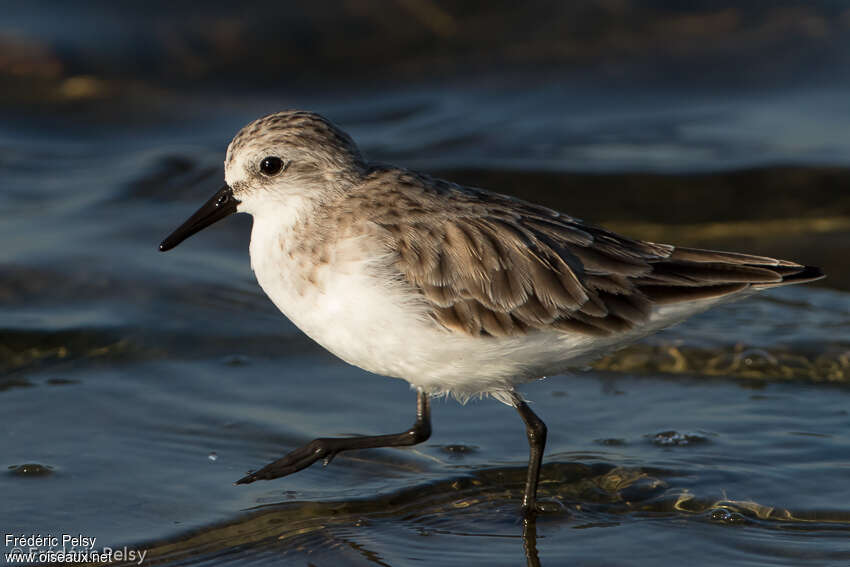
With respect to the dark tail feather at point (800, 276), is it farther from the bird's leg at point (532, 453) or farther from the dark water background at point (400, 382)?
the bird's leg at point (532, 453)

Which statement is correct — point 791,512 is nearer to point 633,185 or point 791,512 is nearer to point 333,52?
point 633,185

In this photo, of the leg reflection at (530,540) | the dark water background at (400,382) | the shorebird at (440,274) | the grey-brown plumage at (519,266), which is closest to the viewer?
the leg reflection at (530,540)

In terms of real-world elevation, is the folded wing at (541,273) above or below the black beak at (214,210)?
below

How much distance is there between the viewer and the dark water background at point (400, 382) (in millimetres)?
5715

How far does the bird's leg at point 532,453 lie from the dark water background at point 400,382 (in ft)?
0.34

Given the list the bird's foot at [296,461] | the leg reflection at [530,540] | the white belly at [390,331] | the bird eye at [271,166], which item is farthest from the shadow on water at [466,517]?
the bird eye at [271,166]

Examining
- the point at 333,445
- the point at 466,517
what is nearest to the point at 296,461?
the point at 333,445

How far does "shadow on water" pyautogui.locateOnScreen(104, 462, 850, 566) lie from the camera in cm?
539

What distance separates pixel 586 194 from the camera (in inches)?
432

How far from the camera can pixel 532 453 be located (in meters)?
5.95

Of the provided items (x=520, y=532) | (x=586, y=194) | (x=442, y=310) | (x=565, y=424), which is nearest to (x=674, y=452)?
(x=565, y=424)

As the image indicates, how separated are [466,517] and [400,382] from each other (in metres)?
1.98

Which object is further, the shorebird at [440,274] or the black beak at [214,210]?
the black beak at [214,210]

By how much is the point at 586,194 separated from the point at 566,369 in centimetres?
523
